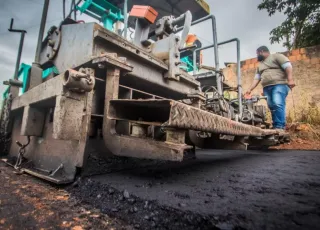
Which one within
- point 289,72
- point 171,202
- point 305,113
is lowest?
point 171,202

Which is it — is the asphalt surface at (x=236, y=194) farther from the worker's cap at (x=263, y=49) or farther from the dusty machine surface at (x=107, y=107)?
the worker's cap at (x=263, y=49)

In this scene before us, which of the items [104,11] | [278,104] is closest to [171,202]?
[278,104]

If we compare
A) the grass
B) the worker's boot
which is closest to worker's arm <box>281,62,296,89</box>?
the worker's boot

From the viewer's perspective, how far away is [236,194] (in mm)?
890

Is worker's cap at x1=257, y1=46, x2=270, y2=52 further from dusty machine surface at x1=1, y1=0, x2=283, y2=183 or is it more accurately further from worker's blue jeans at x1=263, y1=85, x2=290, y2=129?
dusty machine surface at x1=1, y1=0, x2=283, y2=183

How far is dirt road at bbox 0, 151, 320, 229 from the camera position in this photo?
0.66 m

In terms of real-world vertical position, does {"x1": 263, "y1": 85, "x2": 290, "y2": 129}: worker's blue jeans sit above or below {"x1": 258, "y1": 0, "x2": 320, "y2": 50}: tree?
below

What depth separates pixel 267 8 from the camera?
6.84 m

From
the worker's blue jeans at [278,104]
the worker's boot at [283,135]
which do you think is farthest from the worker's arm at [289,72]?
the worker's boot at [283,135]

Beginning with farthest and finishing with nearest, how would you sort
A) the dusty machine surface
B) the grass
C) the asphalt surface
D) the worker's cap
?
the grass, the worker's cap, the dusty machine surface, the asphalt surface

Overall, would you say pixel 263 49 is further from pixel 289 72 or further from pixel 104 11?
pixel 104 11

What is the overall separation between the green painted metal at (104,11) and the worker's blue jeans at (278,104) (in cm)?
481

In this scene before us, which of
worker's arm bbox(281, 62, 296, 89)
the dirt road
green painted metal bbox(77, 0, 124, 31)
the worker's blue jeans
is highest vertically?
green painted metal bbox(77, 0, 124, 31)

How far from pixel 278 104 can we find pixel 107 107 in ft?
10.4
